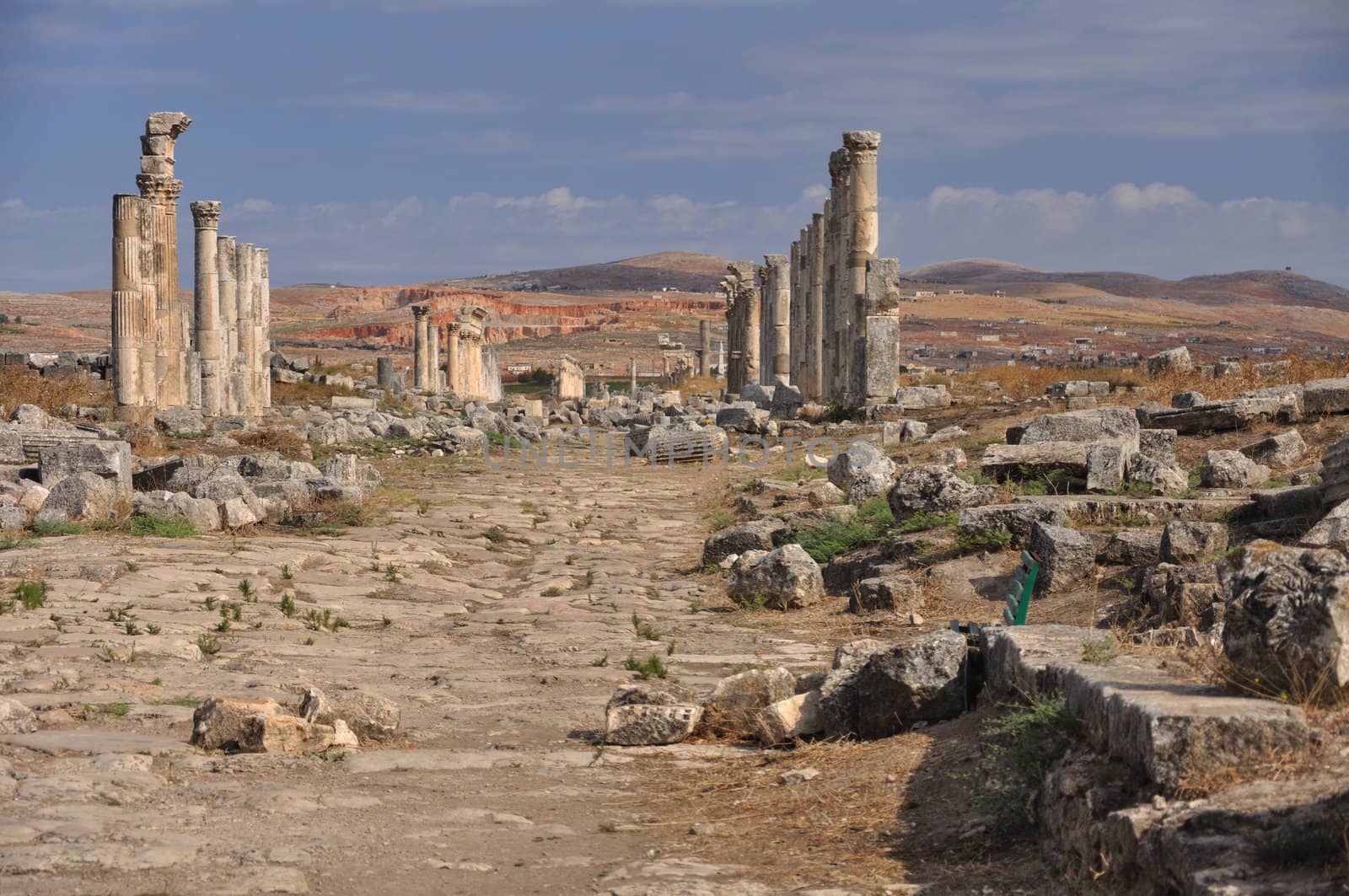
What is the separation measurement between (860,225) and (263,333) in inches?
651

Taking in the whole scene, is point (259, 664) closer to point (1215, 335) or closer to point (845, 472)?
point (845, 472)

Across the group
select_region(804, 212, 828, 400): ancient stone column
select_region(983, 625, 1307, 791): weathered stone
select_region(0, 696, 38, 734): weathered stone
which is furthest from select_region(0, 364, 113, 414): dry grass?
select_region(983, 625, 1307, 791): weathered stone

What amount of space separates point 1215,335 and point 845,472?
89.8 metres

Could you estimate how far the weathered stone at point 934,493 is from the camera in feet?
38.4

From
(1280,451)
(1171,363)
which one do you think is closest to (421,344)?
(1171,363)

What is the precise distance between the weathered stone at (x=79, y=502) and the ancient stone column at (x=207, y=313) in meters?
18.4

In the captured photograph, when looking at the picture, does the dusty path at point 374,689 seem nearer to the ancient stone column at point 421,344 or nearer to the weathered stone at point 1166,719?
the weathered stone at point 1166,719

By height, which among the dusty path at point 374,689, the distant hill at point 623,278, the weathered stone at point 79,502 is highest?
the distant hill at point 623,278

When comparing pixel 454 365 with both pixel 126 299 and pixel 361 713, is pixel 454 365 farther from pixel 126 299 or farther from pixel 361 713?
pixel 361 713

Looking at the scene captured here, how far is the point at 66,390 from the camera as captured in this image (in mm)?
27516

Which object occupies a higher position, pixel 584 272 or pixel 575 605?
pixel 584 272

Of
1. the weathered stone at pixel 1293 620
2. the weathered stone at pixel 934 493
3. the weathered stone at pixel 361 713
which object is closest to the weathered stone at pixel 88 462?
the weathered stone at pixel 934 493

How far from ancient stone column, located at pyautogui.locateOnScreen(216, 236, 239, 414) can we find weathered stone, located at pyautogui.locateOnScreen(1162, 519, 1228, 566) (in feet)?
84.5

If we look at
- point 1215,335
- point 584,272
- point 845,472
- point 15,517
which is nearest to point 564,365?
point 845,472
